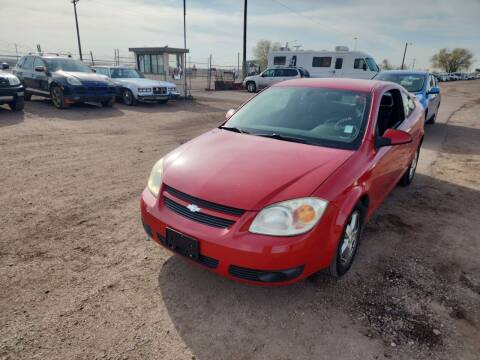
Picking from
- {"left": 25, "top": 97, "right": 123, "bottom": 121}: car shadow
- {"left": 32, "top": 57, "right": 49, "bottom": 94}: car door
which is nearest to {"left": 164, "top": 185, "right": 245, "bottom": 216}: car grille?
{"left": 25, "top": 97, "right": 123, "bottom": 121}: car shadow

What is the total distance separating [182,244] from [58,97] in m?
10.9

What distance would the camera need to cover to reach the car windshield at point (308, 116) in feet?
9.95

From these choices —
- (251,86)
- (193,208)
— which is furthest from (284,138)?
(251,86)

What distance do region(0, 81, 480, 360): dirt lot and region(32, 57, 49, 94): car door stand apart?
26.7 ft

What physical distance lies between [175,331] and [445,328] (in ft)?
6.28

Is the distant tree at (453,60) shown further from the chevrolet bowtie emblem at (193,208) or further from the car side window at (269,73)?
the chevrolet bowtie emblem at (193,208)

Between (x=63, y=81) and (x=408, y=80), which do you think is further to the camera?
(x=63, y=81)

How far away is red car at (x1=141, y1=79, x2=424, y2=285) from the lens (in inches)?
86.1

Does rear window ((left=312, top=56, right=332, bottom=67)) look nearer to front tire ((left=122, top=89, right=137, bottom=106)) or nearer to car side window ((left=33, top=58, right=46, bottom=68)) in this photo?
front tire ((left=122, top=89, right=137, bottom=106))

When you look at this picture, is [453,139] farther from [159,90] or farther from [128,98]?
[128,98]

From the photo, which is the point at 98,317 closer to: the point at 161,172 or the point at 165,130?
the point at 161,172

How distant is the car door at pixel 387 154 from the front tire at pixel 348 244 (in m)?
0.31

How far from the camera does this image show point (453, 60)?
86.8 metres

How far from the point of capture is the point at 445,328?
230 cm
